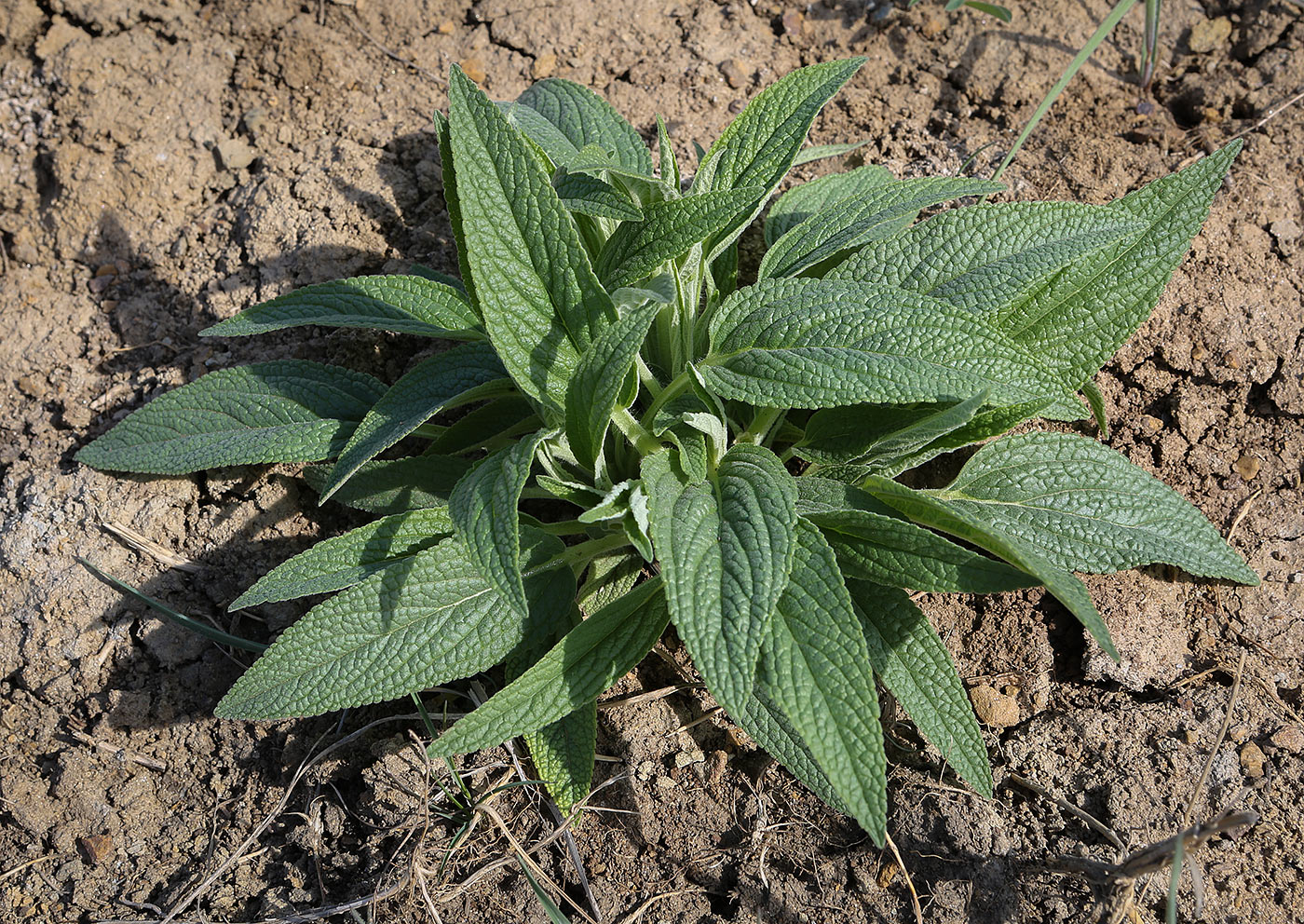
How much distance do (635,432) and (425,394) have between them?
499mm

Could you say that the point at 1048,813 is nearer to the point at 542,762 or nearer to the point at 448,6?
the point at 542,762

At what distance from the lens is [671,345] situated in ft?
7.52

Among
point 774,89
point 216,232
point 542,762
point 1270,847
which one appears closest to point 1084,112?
point 774,89

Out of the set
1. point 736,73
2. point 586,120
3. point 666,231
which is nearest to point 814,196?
point 586,120

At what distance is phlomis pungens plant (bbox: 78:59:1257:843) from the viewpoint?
1.74 meters

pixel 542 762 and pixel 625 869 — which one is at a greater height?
pixel 542 762

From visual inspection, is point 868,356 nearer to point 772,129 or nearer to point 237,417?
point 772,129

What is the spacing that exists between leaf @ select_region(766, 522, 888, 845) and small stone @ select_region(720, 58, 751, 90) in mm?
1895

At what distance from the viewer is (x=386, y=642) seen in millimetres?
1938

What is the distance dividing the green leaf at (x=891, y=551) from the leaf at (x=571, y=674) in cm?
38

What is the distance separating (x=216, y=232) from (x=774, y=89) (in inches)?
69.6

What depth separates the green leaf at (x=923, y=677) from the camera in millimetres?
1890

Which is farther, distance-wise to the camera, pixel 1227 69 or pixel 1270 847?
pixel 1227 69

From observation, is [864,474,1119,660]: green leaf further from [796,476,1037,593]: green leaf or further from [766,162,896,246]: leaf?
[766,162,896,246]: leaf
